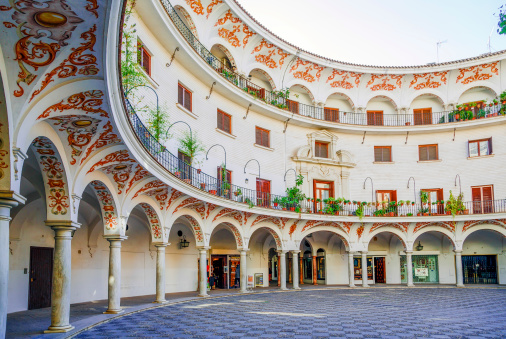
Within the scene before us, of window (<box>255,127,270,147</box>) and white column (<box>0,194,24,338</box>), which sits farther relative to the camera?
window (<box>255,127,270,147</box>)

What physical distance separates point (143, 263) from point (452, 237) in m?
17.8

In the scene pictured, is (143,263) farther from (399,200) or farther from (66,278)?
(399,200)

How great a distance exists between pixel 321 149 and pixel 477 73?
11121mm

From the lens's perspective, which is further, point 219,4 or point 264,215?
point 264,215

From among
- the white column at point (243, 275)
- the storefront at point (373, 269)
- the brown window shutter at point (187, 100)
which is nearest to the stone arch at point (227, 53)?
the brown window shutter at point (187, 100)

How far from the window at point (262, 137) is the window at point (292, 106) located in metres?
2.49

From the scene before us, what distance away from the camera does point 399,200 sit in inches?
1171

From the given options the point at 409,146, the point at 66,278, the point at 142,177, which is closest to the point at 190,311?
the point at 142,177

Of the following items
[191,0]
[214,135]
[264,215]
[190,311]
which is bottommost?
[190,311]

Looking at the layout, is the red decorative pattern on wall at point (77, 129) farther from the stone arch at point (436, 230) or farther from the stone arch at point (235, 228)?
the stone arch at point (436, 230)

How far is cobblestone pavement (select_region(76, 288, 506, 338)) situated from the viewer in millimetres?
10797

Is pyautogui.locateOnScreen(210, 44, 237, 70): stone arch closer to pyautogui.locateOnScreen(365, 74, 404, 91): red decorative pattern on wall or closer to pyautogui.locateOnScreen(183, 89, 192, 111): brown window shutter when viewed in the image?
pyautogui.locateOnScreen(183, 89, 192, 111): brown window shutter

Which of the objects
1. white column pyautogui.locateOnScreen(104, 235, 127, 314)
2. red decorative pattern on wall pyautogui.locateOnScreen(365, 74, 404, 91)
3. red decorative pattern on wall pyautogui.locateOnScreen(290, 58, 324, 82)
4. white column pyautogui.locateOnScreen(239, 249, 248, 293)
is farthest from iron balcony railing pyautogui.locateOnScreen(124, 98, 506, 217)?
red decorative pattern on wall pyautogui.locateOnScreen(365, 74, 404, 91)

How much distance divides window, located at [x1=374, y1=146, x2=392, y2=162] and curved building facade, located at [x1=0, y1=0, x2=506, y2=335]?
91 mm
